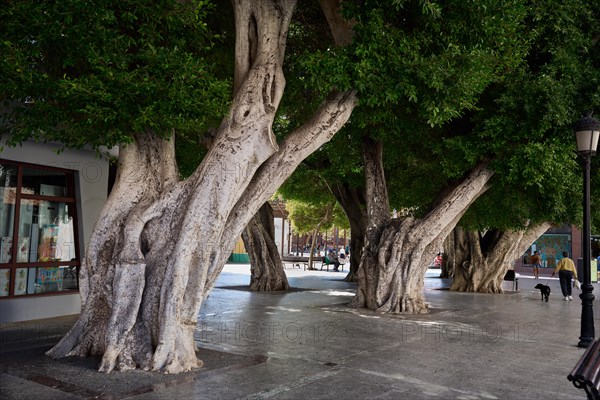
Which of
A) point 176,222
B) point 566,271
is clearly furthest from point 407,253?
point 176,222

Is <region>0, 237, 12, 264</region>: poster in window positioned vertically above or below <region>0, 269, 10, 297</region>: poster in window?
above

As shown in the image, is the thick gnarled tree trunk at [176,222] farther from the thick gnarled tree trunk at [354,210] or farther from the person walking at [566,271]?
the thick gnarled tree trunk at [354,210]

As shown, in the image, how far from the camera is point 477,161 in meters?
13.1

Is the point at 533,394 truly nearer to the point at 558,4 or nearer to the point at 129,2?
the point at 129,2

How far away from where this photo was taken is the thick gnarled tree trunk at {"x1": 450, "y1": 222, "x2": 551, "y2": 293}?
66.1 feet

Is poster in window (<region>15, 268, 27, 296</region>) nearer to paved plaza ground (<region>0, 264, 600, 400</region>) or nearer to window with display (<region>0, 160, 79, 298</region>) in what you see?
window with display (<region>0, 160, 79, 298</region>)

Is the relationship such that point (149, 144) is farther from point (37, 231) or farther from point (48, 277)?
point (48, 277)

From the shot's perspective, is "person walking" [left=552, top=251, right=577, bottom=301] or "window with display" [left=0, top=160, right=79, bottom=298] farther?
"person walking" [left=552, top=251, right=577, bottom=301]

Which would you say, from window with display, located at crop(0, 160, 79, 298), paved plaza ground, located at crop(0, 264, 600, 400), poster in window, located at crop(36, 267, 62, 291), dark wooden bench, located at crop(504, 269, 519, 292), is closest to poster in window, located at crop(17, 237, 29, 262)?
window with display, located at crop(0, 160, 79, 298)

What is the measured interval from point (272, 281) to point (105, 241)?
1139 cm

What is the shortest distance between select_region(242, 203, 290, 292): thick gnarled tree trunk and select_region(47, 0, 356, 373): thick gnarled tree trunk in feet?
34.4

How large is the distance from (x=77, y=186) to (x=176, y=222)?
221 inches

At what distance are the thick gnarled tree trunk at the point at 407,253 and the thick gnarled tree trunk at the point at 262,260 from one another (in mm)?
4976

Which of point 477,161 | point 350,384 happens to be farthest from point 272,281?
point 350,384
